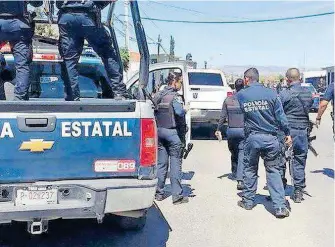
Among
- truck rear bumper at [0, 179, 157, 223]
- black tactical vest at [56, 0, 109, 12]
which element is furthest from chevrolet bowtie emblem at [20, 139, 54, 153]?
black tactical vest at [56, 0, 109, 12]

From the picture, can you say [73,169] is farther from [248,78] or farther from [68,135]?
[248,78]

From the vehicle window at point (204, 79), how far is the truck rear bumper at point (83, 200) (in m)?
10.1

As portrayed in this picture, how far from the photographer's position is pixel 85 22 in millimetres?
5109

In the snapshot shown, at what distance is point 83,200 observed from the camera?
3.96 metres

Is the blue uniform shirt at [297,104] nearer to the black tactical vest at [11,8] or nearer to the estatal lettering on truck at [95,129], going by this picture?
the estatal lettering on truck at [95,129]

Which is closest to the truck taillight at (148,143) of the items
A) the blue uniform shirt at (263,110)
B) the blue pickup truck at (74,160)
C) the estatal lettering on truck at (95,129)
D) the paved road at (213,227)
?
the blue pickup truck at (74,160)

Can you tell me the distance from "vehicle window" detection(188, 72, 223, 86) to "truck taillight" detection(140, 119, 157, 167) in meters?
9.90

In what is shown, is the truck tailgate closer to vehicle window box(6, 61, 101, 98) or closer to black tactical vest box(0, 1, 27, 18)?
black tactical vest box(0, 1, 27, 18)

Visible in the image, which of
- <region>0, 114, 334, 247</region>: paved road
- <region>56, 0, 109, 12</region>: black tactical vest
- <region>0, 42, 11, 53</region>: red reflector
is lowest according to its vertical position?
<region>0, 114, 334, 247</region>: paved road

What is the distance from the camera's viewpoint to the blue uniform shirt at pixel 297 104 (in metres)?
6.49

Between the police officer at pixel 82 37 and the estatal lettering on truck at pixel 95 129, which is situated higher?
the police officer at pixel 82 37

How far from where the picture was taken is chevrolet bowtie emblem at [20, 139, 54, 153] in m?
3.82

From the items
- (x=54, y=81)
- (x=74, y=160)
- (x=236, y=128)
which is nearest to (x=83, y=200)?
(x=74, y=160)

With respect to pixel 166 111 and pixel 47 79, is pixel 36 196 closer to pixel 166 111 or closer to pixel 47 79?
pixel 47 79
